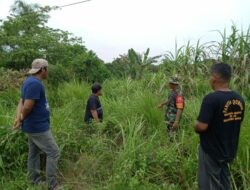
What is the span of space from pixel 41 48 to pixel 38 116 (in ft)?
36.2

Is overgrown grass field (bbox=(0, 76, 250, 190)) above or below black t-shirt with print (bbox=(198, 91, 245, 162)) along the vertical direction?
below

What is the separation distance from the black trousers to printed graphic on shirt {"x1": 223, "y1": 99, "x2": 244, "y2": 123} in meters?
0.46

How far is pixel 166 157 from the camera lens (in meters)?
4.87

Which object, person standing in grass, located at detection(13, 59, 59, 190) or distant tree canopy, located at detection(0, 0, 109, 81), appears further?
distant tree canopy, located at detection(0, 0, 109, 81)

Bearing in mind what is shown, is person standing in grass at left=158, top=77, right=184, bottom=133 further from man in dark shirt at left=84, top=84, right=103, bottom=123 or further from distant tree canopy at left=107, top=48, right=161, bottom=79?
distant tree canopy at left=107, top=48, right=161, bottom=79

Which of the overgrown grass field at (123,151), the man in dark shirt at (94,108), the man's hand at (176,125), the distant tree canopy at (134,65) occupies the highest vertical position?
the distant tree canopy at (134,65)

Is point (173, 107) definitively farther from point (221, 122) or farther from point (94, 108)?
point (221, 122)

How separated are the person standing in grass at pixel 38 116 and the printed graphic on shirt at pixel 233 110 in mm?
2252

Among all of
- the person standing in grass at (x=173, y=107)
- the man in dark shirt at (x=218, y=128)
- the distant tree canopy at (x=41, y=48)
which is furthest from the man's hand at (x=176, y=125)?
the distant tree canopy at (x=41, y=48)

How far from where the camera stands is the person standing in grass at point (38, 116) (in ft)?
14.8

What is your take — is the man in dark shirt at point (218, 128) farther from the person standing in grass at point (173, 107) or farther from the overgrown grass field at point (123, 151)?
the person standing in grass at point (173, 107)

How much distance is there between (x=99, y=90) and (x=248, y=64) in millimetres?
3213

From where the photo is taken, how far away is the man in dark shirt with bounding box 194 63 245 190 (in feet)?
11.6

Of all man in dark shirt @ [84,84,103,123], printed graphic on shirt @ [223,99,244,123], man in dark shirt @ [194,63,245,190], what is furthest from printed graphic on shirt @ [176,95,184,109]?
printed graphic on shirt @ [223,99,244,123]
